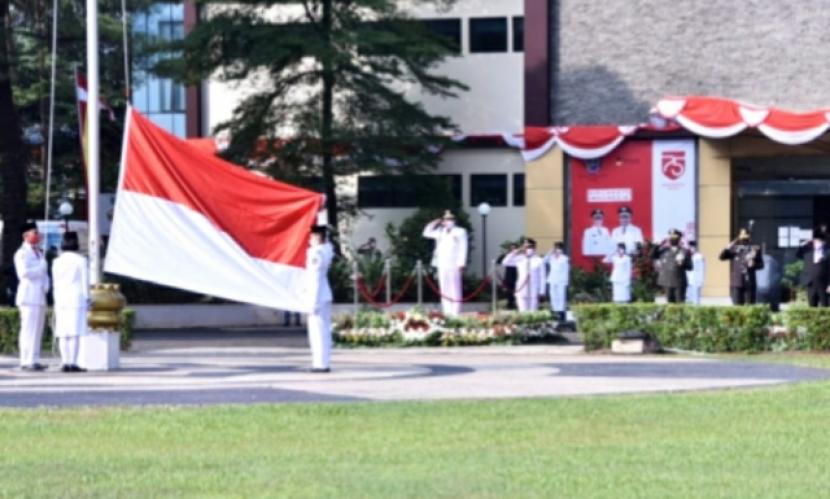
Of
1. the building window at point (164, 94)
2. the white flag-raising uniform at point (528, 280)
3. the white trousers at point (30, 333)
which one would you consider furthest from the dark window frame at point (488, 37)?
the white trousers at point (30, 333)

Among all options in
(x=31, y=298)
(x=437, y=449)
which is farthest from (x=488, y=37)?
(x=437, y=449)

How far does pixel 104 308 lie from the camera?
910 inches

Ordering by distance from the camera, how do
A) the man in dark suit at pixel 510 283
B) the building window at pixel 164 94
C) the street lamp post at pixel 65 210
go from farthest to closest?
the building window at pixel 164 94 → the street lamp post at pixel 65 210 → the man in dark suit at pixel 510 283

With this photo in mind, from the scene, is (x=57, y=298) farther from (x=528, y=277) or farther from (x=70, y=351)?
(x=528, y=277)

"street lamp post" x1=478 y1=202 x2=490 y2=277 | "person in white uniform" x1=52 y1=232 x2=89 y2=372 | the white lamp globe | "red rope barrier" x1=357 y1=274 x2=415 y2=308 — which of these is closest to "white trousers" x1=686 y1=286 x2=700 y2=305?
"red rope barrier" x1=357 y1=274 x2=415 y2=308

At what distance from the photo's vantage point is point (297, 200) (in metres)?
22.8

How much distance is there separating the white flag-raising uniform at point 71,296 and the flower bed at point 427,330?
27.6 ft

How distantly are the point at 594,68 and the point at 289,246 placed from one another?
1137 inches

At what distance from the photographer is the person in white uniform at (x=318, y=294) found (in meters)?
22.3

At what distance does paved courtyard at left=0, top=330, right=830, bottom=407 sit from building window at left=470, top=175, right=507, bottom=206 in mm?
21123

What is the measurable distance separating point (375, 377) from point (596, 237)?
27.1 meters

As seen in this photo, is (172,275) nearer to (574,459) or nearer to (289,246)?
(289,246)

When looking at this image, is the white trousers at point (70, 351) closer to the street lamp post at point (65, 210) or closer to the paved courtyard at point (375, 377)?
the paved courtyard at point (375, 377)

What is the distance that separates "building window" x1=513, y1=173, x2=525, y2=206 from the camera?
50.6m
